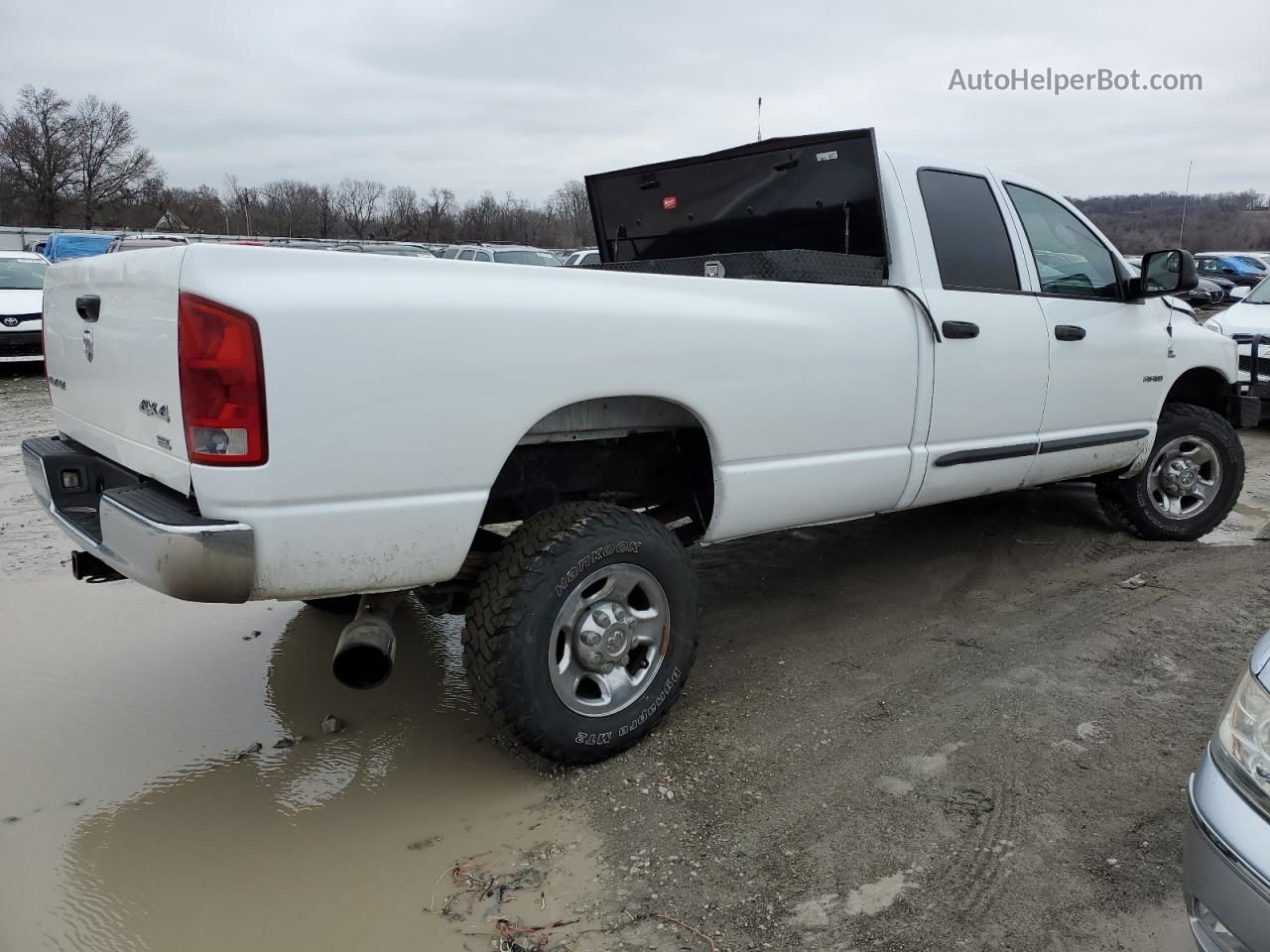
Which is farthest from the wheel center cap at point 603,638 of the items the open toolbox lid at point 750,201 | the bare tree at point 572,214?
the bare tree at point 572,214

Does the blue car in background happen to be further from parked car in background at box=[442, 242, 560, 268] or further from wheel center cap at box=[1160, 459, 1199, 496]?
wheel center cap at box=[1160, 459, 1199, 496]

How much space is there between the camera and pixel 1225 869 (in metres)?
1.85

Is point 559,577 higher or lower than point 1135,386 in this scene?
lower

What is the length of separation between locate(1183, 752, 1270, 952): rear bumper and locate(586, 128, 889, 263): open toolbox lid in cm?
256

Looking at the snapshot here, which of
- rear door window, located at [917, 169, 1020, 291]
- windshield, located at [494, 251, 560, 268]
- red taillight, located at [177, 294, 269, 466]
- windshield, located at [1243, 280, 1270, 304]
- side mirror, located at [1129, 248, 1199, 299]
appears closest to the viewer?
red taillight, located at [177, 294, 269, 466]

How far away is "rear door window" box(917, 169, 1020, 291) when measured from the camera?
411 centimetres

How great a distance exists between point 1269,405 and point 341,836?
30.1 ft

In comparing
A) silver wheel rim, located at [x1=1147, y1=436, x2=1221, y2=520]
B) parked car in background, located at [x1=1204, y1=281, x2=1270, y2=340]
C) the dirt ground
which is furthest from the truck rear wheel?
parked car in background, located at [x1=1204, y1=281, x2=1270, y2=340]

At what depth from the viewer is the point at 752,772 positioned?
310 cm

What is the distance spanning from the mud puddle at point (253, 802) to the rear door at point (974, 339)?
225 cm

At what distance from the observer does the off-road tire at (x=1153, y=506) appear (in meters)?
5.28

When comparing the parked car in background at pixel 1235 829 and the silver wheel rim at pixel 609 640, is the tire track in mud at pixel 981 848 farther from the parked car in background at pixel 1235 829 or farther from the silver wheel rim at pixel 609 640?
the silver wheel rim at pixel 609 640

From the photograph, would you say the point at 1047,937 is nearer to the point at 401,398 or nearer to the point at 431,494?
the point at 431,494

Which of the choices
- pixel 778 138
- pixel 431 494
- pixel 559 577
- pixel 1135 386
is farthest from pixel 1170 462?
pixel 431 494
